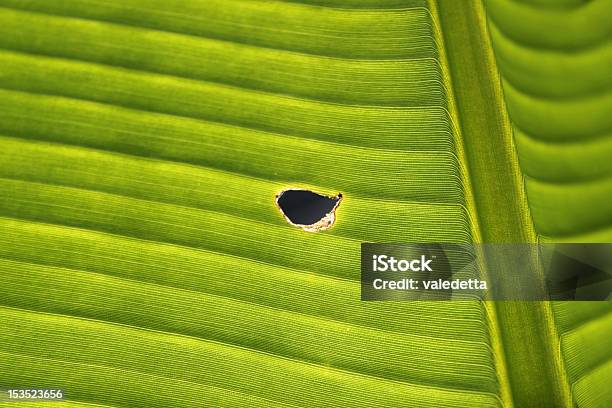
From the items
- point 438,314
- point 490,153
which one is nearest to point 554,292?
point 438,314

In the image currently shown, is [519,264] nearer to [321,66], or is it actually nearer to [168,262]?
[321,66]

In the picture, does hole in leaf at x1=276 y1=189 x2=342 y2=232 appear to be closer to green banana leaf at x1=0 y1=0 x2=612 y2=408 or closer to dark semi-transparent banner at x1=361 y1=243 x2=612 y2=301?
green banana leaf at x1=0 y1=0 x2=612 y2=408

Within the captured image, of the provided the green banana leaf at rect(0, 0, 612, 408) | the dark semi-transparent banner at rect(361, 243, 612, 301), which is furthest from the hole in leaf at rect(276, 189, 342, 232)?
the dark semi-transparent banner at rect(361, 243, 612, 301)

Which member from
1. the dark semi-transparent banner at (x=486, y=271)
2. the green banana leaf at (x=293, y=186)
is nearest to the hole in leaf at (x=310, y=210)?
the green banana leaf at (x=293, y=186)

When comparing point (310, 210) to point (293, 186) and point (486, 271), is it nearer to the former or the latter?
point (293, 186)

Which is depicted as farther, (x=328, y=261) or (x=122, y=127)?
(x=122, y=127)

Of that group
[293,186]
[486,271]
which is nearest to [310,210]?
[293,186]

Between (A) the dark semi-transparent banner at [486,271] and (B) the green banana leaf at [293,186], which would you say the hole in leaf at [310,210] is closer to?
(B) the green banana leaf at [293,186]
